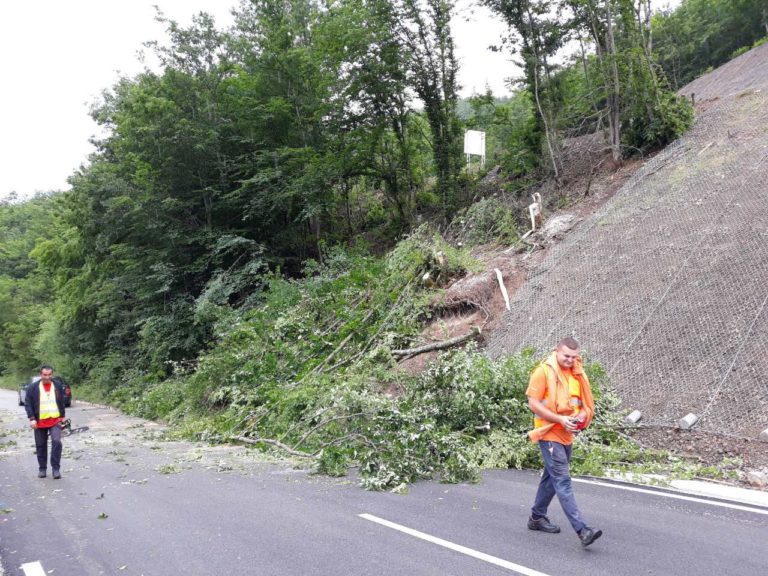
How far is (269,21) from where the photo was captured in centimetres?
2312

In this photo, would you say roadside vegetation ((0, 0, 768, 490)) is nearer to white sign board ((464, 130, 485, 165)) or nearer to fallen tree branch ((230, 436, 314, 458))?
→ fallen tree branch ((230, 436, 314, 458))

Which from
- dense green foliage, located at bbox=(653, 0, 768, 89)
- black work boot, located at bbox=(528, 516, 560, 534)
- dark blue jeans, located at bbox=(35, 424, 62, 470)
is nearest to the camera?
black work boot, located at bbox=(528, 516, 560, 534)

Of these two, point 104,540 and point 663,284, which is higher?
point 663,284


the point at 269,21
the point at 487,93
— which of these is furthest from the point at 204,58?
the point at 487,93

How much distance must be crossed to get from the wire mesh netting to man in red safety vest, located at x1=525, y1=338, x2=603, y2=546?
3790mm

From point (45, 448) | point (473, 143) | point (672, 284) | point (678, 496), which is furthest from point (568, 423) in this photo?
point (473, 143)

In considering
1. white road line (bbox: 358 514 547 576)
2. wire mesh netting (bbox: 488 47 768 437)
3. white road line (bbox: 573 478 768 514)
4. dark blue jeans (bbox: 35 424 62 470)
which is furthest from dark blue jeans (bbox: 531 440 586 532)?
dark blue jeans (bbox: 35 424 62 470)

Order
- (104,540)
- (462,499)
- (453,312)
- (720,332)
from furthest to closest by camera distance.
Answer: (453,312) → (720,332) → (462,499) → (104,540)

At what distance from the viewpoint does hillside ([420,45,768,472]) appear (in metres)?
8.14

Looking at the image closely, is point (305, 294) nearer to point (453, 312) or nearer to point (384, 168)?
point (453, 312)

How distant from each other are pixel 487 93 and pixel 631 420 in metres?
16.2

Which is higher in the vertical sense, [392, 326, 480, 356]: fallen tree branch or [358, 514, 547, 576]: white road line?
[392, 326, 480, 356]: fallen tree branch

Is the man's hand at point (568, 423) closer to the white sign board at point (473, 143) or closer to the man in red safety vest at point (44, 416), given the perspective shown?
the man in red safety vest at point (44, 416)

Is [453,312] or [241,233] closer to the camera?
[453,312]
